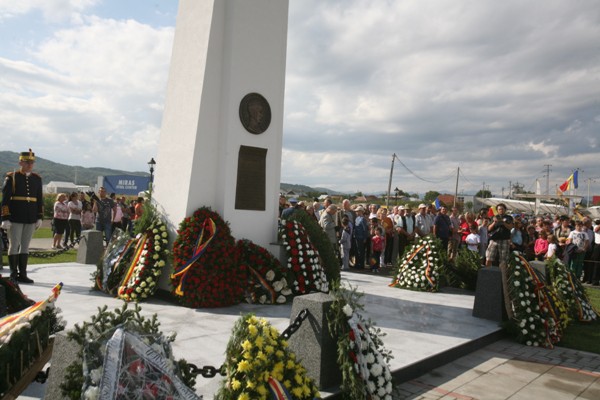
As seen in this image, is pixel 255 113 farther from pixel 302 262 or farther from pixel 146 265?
pixel 146 265

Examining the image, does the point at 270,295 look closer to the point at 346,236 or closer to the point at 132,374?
the point at 132,374

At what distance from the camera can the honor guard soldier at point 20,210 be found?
7770 millimetres

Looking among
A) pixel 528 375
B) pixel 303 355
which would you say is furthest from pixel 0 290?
pixel 528 375

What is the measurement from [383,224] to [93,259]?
7.90m

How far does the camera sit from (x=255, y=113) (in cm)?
754

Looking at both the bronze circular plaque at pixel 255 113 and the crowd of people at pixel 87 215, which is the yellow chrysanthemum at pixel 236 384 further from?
the crowd of people at pixel 87 215

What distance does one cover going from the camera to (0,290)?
4113mm

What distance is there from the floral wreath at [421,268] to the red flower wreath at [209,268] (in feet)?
13.3

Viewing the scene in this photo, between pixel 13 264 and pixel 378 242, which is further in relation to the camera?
pixel 378 242

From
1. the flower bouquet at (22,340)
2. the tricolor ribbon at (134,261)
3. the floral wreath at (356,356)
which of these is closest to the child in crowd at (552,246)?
the tricolor ribbon at (134,261)

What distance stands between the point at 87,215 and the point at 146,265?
1001 centimetres

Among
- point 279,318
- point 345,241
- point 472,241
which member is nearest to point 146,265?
point 279,318

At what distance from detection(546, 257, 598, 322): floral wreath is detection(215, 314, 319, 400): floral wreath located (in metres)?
6.28

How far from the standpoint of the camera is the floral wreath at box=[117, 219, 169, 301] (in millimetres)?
6906
